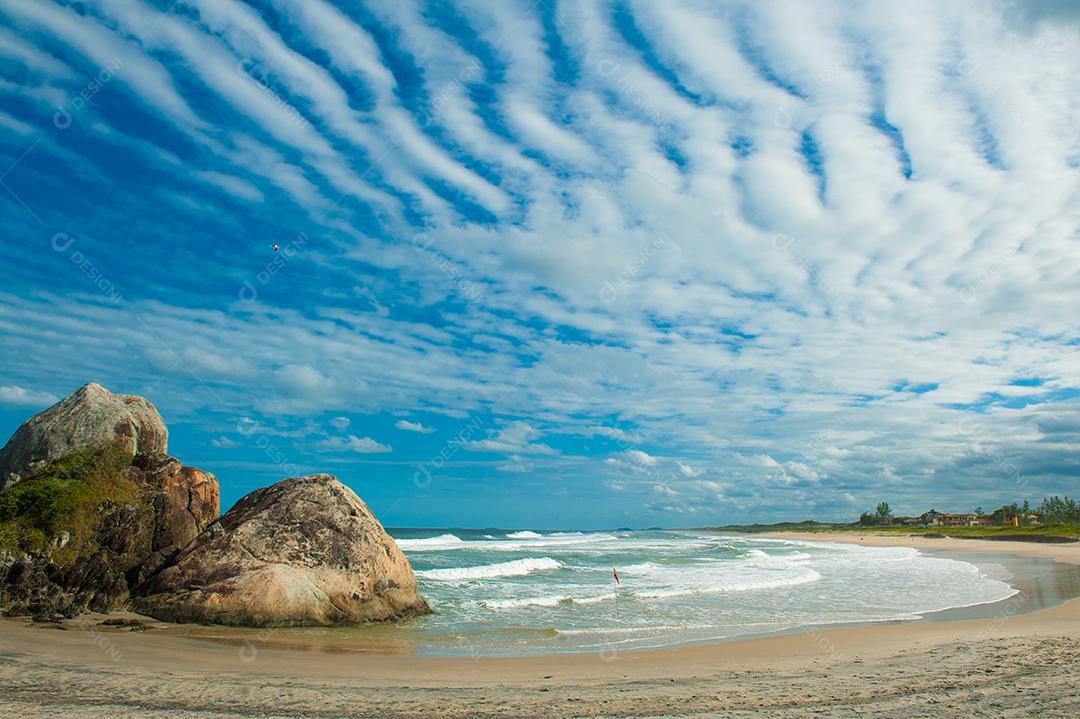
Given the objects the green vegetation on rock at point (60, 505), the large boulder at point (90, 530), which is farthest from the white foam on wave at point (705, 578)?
the green vegetation on rock at point (60, 505)

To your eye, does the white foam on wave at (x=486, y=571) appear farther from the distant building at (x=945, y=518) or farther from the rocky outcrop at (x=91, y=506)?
the distant building at (x=945, y=518)

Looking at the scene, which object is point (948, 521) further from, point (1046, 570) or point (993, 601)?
point (993, 601)

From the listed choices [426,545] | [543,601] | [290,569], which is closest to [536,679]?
[290,569]

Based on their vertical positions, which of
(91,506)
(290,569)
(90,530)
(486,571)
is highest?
(91,506)

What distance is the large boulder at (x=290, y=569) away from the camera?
42.8 ft

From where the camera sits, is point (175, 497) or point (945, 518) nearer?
point (175, 497)

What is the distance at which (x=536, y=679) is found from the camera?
948cm

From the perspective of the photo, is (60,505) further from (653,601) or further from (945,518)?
(945,518)

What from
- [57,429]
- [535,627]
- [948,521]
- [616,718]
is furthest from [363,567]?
[948,521]

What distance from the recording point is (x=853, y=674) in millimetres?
9508

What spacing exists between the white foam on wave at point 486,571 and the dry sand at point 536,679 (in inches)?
521

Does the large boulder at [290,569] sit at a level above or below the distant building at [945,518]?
above

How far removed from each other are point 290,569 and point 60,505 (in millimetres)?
4713

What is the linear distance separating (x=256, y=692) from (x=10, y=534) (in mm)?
8446
